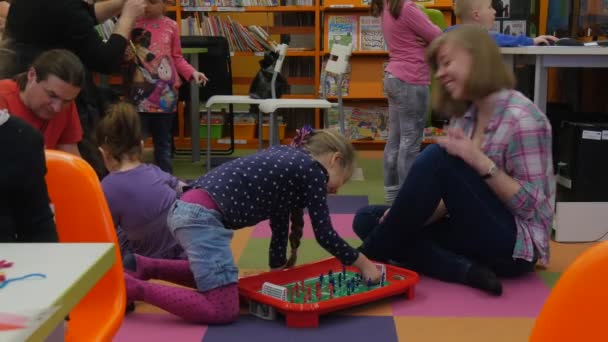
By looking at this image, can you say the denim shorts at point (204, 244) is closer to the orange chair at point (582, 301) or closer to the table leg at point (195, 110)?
the orange chair at point (582, 301)

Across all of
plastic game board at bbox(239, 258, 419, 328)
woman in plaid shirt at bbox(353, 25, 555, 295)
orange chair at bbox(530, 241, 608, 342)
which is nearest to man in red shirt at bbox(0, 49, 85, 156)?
plastic game board at bbox(239, 258, 419, 328)

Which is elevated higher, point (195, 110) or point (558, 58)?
point (558, 58)

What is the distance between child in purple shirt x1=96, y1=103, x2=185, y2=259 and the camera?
2041mm

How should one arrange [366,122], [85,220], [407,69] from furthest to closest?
[366,122] → [407,69] → [85,220]

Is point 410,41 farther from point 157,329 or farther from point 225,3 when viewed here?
point 225,3

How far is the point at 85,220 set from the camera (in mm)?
1208

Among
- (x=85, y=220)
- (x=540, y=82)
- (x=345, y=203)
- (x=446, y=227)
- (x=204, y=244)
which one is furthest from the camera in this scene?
(x=345, y=203)

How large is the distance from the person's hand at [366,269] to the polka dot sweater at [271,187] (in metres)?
0.05

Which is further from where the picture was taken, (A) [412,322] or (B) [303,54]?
(B) [303,54]

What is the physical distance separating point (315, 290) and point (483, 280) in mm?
504

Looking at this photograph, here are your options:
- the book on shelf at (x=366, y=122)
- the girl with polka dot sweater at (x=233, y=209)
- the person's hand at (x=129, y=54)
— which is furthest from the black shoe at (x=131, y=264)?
the book on shelf at (x=366, y=122)

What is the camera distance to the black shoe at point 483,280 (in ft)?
6.79

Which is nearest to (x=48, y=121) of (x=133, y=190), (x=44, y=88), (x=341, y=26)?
(x=44, y=88)

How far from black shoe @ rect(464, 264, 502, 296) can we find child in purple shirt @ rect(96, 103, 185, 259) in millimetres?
870
